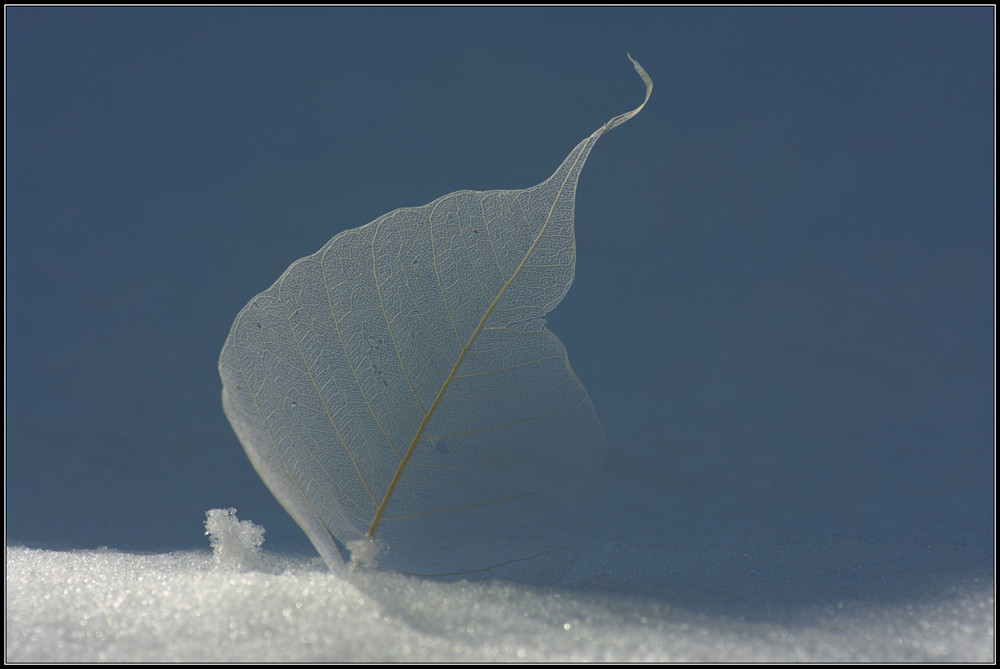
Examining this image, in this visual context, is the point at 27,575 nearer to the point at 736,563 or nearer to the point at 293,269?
the point at 293,269

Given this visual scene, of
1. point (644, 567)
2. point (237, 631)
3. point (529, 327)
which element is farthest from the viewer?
point (644, 567)

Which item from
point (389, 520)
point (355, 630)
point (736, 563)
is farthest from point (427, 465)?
point (736, 563)

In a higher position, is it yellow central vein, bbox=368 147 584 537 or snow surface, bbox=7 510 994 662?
yellow central vein, bbox=368 147 584 537

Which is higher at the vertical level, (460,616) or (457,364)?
(457,364)

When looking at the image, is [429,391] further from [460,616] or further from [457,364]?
[460,616]

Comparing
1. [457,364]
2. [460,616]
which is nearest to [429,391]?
[457,364]
